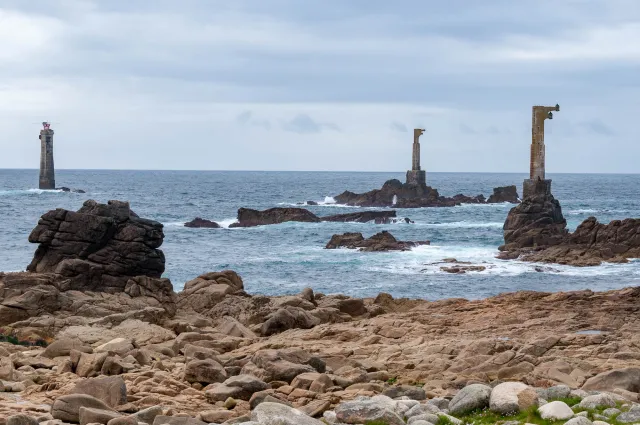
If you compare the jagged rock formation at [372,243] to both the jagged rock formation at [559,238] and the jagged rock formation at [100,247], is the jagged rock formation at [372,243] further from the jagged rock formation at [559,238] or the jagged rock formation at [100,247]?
the jagged rock formation at [100,247]

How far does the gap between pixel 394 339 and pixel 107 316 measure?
7.64 meters

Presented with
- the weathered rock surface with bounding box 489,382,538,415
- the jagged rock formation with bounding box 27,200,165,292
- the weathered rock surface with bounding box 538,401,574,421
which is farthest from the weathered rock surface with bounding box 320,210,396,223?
the weathered rock surface with bounding box 538,401,574,421

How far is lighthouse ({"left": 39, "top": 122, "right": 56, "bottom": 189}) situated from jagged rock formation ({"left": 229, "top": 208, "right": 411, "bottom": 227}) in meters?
49.7

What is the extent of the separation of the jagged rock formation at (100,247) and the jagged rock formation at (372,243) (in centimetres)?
2600

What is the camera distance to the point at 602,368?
17922 millimetres

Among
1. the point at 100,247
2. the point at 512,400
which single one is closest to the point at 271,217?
the point at 100,247

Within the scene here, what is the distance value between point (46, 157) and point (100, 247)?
9961 centimetres

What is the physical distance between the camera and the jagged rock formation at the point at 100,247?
28.2 m

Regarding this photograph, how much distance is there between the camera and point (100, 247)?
29.1 metres

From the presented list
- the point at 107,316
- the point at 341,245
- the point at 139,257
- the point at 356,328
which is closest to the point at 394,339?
the point at 356,328

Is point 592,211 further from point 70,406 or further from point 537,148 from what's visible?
point 70,406

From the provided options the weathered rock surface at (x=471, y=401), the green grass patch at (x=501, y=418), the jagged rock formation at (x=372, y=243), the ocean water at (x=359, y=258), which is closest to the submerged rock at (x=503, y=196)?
the ocean water at (x=359, y=258)

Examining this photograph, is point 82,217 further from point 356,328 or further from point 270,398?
point 270,398

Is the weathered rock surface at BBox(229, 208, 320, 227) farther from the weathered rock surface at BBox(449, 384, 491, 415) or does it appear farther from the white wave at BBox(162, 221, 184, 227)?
the weathered rock surface at BBox(449, 384, 491, 415)
